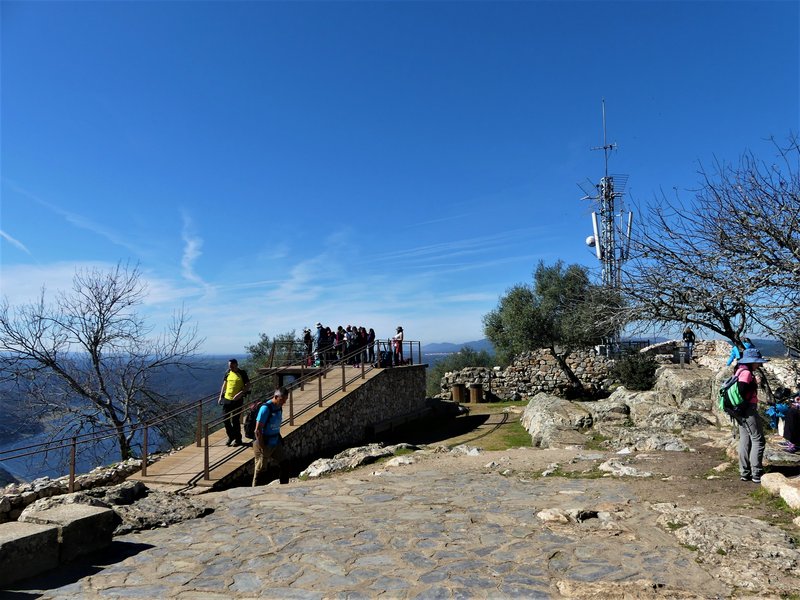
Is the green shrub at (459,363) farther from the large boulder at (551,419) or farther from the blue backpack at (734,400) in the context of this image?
the blue backpack at (734,400)

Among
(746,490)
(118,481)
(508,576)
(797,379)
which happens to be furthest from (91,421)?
(797,379)

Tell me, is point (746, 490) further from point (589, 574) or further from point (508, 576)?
point (508, 576)

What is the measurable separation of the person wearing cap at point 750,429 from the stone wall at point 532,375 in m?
18.9

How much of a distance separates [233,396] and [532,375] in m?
19.0

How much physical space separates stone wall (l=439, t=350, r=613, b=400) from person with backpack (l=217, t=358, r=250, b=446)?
650 inches

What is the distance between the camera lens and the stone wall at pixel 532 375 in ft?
83.5

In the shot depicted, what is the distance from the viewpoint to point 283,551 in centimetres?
462

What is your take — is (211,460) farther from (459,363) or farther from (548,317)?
(459,363)

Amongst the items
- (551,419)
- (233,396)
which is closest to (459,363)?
(551,419)

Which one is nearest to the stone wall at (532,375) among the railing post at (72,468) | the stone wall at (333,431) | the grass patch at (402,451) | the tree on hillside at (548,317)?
the tree on hillside at (548,317)

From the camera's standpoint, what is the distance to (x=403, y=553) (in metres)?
4.54

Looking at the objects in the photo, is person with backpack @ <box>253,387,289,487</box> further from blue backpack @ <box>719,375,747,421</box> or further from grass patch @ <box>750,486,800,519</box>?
grass patch @ <box>750,486,800,519</box>

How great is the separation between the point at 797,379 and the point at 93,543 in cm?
1507

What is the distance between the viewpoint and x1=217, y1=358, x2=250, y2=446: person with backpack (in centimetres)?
1057
